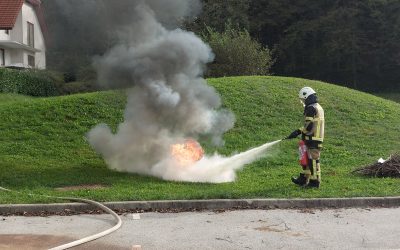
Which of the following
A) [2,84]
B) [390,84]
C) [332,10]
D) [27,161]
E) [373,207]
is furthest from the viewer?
[390,84]

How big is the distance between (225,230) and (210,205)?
149 centimetres

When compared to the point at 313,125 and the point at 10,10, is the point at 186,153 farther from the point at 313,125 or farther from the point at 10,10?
the point at 10,10

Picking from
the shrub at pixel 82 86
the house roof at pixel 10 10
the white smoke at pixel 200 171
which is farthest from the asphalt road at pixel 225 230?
the house roof at pixel 10 10

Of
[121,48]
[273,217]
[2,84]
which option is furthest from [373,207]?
[2,84]

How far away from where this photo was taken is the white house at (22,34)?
11.8 metres

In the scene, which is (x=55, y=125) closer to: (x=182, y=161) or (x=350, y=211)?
(x=182, y=161)

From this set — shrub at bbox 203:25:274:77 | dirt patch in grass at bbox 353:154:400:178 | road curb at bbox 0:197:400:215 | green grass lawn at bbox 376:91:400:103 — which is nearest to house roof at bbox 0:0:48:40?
road curb at bbox 0:197:400:215

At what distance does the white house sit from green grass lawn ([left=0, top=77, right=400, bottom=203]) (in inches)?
77.7

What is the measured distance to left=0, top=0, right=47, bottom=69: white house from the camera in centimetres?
1185

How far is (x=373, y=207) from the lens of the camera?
905cm

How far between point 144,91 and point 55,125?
18.2 feet

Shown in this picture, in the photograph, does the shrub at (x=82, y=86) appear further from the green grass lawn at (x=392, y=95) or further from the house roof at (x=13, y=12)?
the green grass lawn at (x=392, y=95)

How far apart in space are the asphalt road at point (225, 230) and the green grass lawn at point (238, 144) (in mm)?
894

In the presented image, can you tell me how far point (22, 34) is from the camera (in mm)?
22594
